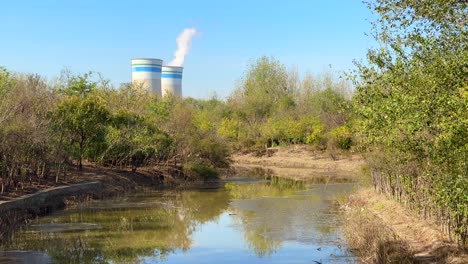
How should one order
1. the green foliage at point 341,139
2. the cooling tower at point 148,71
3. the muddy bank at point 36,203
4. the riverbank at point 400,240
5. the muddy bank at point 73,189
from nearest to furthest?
the riverbank at point 400,240 → the muddy bank at point 36,203 → the muddy bank at point 73,189 → the green foliage at point 341,139 → the cooling tower at point 148,71

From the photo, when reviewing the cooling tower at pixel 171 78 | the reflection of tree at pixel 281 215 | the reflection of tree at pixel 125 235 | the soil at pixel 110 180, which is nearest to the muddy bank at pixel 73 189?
the soil at pixel 110 180

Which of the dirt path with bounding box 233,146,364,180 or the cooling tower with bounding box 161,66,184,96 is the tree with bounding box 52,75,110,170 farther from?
the cooling tower with bounding box 161,66,184,96

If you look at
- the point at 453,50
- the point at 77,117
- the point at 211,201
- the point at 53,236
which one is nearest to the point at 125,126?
the point at 77,117

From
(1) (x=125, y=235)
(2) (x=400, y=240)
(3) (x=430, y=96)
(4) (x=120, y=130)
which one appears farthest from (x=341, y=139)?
(3) (x=430, y=96)

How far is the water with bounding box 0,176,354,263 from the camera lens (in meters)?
16.2

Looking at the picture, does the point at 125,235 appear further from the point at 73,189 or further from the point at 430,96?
the point at 430,96

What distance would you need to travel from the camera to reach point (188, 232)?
20594 mm

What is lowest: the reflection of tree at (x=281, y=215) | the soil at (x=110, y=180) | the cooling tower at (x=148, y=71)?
the reflection of tree at (x=281, y=215)

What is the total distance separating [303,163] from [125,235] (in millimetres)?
38576

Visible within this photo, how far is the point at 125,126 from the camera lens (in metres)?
34.8

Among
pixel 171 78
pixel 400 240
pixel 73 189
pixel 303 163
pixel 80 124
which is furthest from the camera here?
pixel 171 78

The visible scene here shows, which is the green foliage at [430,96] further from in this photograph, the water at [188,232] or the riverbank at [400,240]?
the water at [188,232]

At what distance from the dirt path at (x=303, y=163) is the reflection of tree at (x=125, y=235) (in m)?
19.6

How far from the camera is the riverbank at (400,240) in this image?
13.0 meters
